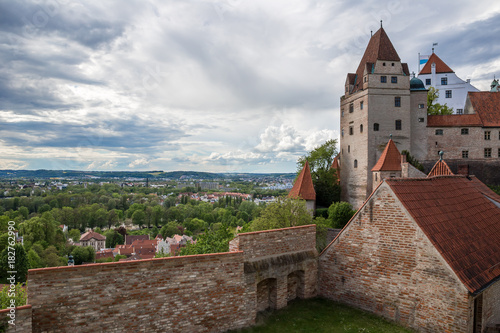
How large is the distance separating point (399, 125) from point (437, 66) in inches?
1091

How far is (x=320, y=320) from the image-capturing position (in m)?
9.92

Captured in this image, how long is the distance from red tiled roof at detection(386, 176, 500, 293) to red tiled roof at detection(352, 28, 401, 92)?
23.0 m

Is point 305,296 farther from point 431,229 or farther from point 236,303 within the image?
point 431,229

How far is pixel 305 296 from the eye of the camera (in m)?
11.4

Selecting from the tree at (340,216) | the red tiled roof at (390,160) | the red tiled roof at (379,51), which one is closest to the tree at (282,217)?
the tree at (340,216)

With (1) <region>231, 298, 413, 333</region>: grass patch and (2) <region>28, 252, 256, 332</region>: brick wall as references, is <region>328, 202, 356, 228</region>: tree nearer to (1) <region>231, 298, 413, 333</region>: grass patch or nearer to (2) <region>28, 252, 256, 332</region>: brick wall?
(1) <region>231, 298, 413, 333</region>: grass patch

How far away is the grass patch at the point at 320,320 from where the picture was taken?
→ 30.7ft

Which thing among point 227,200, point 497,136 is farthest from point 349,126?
point 227,200

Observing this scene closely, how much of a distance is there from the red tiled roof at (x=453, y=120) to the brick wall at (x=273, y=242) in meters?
29.6

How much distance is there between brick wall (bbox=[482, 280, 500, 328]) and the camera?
9453 mm

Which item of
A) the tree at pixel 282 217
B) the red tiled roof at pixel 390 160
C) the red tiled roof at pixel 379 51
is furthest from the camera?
the red tiled roof at pixel 379 51

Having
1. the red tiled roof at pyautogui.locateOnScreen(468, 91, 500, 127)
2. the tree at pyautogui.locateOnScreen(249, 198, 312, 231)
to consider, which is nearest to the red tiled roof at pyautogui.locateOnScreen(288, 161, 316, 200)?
the tree at pyautogui.locateOnScreen(249, 198, 312, 231)

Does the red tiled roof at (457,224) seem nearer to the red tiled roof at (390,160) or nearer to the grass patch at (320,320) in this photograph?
the grass patch at (320,320)

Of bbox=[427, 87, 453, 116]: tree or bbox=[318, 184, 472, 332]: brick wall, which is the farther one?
bbox=[427, 87, 453, 116]: tree
